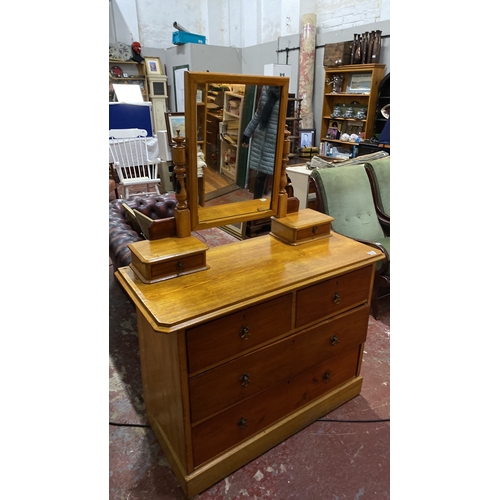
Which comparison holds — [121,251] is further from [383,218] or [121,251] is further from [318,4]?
[318,4]

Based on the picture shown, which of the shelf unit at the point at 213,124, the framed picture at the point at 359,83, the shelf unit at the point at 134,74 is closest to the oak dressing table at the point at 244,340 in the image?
the shelf unit at the point at 213,124

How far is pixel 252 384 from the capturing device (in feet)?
5.55

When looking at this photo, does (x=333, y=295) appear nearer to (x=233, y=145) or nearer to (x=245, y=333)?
(x=245, y=333)

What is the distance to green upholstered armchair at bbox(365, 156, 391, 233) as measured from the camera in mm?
3398

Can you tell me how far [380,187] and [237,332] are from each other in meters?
2.51

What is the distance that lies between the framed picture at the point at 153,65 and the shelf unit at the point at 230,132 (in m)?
8.24

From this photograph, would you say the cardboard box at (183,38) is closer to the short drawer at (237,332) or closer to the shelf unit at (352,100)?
the shelf unit at (352,100)

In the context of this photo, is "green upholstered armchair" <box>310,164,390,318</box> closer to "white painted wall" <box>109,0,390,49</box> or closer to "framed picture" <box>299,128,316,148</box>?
"framed picture" <box>299,128,316,148</box>

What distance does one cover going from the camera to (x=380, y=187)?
11.4 feet

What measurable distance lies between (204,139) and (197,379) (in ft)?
3.40

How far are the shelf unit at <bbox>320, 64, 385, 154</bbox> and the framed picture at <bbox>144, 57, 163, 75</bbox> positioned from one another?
4.51 metres

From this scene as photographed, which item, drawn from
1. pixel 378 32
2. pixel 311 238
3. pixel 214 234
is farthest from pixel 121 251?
pixel 378 32

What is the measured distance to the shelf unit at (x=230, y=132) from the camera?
1.69 m

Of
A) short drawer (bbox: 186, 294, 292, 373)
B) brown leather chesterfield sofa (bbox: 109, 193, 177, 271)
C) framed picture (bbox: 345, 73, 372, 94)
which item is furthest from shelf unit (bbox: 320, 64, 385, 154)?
short drawer (bbox: 186, 294, 292, 373)
